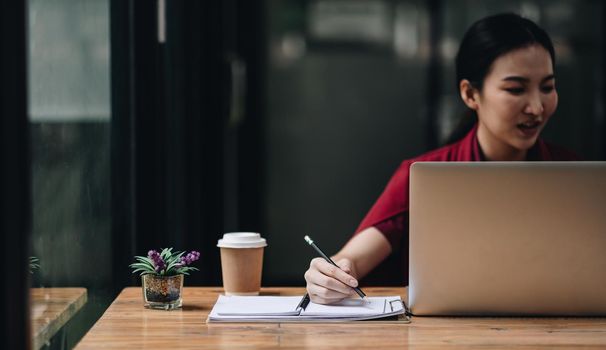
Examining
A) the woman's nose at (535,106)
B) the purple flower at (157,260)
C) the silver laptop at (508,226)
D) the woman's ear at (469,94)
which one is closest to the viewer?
the silver laptop at (508,226)

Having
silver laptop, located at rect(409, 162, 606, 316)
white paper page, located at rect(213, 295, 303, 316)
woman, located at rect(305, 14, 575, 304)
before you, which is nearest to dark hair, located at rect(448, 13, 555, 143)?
woman, located at rect(305, 14, 575, 304)

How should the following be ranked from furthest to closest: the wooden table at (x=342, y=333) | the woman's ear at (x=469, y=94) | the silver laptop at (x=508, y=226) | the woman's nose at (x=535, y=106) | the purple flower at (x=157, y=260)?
the woman's ear at (x=469, y=94), the woman's nose at (x=535, y=106), the purple flower at (x=157, y=260), the silver laptop at (x=508, y=226), the wooden table at (x=342, y=333)

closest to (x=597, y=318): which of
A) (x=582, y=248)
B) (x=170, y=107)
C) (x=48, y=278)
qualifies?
(x=582, y=248)

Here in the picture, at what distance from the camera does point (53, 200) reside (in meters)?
1.47

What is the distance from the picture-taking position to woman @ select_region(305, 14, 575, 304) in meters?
1.94

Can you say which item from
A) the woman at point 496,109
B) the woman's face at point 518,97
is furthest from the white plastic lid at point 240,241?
the woman's face at point 518,97

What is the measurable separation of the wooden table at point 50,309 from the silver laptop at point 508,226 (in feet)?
2.05

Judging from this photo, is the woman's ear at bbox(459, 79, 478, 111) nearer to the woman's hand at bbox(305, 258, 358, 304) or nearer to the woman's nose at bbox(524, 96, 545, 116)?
the woman's nose at bbox(524, 96, 545, 116)

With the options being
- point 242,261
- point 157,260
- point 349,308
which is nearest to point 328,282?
point 349,308

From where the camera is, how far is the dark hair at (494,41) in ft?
6.48

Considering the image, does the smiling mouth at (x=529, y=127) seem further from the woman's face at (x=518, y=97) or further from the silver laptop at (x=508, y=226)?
the silver laptop at (x=508, y=226)

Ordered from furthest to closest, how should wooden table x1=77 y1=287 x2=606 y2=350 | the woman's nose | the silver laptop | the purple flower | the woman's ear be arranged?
1. the woman's ear
2. the woman's nose
3. the purple flower
4. the silver laptop
5. wooden table x1=77 y1=287 x2=606 y2=350

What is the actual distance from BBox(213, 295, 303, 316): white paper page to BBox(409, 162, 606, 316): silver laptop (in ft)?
0.78

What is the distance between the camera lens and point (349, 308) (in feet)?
4.46
